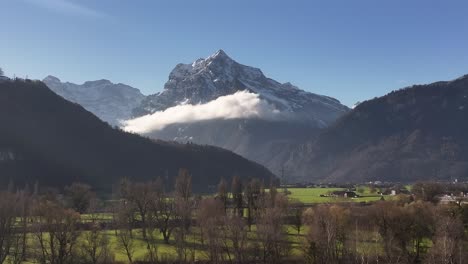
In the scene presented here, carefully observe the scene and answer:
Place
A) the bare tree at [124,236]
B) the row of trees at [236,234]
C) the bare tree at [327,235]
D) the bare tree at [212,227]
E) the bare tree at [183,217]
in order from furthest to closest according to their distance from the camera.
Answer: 1. the bare tree at [124,236]
2. the bare tree at [183,217]
3. the bare tree at [212,227]
4. the row of trees at [236,234]
5. the bare tree at [327,235]

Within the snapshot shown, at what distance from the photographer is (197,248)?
116125 mm

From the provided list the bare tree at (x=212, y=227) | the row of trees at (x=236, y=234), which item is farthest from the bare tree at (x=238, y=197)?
the bare tree at (x=212, y=227)

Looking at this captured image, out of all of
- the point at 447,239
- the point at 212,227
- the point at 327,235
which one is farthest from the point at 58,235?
the point at 447,239

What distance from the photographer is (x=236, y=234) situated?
103125 millimetres

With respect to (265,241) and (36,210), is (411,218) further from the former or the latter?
(36,210)

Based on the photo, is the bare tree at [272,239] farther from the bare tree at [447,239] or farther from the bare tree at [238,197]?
the bare tree at [238,197]

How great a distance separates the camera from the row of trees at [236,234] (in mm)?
101062

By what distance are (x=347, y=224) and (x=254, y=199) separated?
103 feet

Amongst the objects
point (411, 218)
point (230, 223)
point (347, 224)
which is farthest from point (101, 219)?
point (411, 218)

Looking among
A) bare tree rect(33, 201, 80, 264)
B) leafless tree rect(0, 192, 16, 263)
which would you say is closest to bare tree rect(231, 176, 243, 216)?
bare tree rect(33, 201, 80, 264)

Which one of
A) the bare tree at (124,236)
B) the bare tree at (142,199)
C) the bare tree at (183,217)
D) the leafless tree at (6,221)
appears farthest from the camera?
the bare tree at (142,199)

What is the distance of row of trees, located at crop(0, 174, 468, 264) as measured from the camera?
101062 millimetres

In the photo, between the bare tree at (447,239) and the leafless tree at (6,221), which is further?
the leafless tree at (6,221)

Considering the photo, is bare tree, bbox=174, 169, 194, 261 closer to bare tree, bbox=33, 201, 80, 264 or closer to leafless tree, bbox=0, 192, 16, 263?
bare tree, bbox=33, 201, 80, 264
